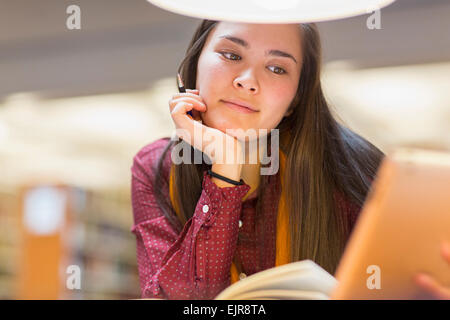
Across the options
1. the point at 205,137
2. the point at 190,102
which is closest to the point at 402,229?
the point at 205,137

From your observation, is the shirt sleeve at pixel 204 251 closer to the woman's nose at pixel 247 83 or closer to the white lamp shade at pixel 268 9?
the woman's nose at pixel 247 83

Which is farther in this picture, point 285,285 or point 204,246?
point 204,246

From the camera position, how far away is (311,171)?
1303mm

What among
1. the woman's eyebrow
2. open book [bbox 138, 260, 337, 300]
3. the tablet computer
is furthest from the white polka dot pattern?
the tablet computer

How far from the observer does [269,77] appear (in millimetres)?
1271

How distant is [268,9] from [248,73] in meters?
0.26

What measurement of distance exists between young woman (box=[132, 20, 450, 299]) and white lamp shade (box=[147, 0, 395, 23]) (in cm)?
25

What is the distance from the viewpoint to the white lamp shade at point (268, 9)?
0.97 meters

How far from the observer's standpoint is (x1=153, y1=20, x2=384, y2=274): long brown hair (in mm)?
1280

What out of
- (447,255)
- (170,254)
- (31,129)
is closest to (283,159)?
(170,254)

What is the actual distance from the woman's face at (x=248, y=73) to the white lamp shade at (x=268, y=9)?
25 cm

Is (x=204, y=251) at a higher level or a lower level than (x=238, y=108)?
lower

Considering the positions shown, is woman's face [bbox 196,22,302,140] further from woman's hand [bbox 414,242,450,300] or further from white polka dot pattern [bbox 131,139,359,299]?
woman's hand [bbox 414,242,450,300]

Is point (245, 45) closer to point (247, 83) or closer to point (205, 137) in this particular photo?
point (247, 83)
